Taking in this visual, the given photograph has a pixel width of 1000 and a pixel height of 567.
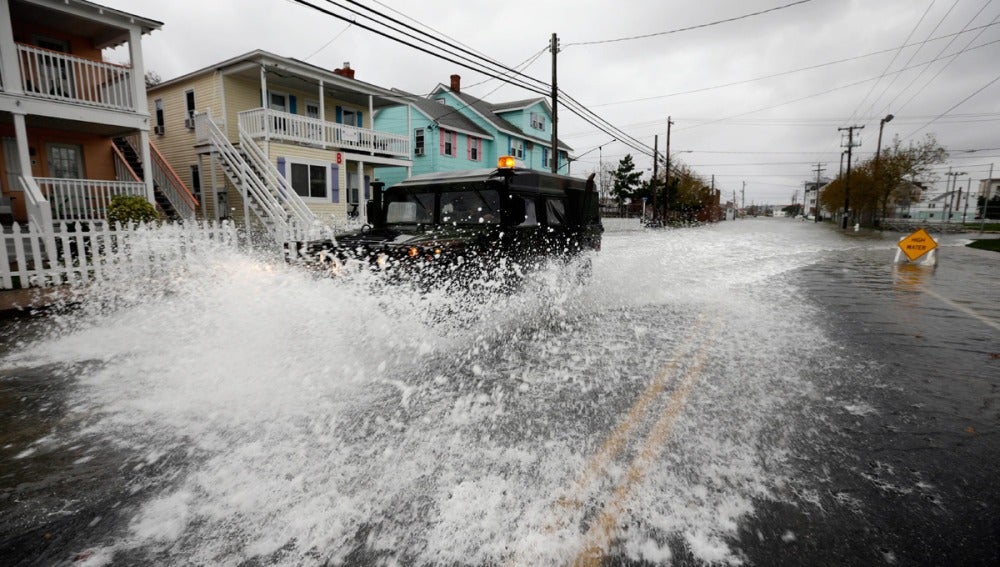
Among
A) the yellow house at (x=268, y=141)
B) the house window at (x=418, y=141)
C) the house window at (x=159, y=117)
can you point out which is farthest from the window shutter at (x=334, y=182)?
the house window at (x=418, y=141)

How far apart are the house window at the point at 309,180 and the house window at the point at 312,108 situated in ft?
11.4

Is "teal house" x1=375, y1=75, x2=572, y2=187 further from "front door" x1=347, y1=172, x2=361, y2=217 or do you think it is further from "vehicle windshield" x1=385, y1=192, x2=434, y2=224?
"vehicle windshield" x1=385, y1=192, x2=434, y2=224

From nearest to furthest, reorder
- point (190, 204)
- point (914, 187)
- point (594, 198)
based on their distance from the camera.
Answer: point (594, 198) < point (190, 204) < point (914, 187)

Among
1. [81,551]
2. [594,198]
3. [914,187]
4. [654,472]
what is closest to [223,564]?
[81,551]

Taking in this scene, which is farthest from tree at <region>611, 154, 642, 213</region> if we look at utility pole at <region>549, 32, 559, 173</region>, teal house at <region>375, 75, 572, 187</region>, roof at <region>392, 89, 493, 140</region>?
utility pole at <region>549, 32, 559, 173</region>

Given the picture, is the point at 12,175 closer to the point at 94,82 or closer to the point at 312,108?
the point at 94,82

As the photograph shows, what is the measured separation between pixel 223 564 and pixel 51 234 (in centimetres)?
996

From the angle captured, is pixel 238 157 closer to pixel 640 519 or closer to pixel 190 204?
pixel 190 204

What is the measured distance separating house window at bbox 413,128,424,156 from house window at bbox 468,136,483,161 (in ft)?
13.0

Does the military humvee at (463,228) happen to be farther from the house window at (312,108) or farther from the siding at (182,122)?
the house window at (312,108)

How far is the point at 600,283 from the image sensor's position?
11.2 metres

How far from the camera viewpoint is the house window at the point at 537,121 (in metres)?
42.0

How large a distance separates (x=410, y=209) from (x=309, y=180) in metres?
15.8

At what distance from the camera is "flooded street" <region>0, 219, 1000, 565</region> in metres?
2.44
